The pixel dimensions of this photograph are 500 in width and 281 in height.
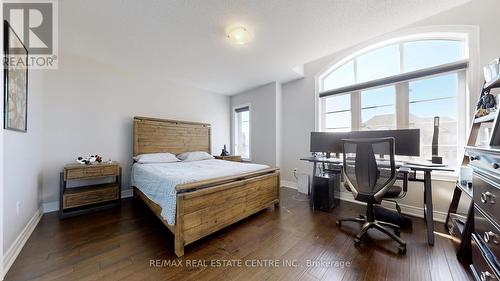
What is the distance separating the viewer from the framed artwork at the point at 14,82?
1507mm

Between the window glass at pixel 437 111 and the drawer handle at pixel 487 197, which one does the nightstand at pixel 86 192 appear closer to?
the drawer handle at pixel 487 197

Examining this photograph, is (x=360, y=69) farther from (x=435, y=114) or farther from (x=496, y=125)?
(x=496, y=125)

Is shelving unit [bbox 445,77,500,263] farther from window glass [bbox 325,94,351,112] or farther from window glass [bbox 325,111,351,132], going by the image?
window glass [bbox 325,94,351,112]

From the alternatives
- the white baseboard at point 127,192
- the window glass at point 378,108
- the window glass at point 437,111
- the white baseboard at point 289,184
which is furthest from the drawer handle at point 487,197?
the white baseboard at point 127,192

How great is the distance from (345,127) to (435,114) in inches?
46.6

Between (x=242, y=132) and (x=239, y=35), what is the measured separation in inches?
122

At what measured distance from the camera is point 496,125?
1257 mm

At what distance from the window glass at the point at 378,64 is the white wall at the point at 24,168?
14.8 feet

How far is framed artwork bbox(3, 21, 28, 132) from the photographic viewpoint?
1.51 meters

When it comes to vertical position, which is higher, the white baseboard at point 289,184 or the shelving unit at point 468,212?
the shelving unit at point 468,212

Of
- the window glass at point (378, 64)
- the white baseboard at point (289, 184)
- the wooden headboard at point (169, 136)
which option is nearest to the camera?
the window glass at point (378, 64)

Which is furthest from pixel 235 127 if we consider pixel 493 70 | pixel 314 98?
pixel 493 70
